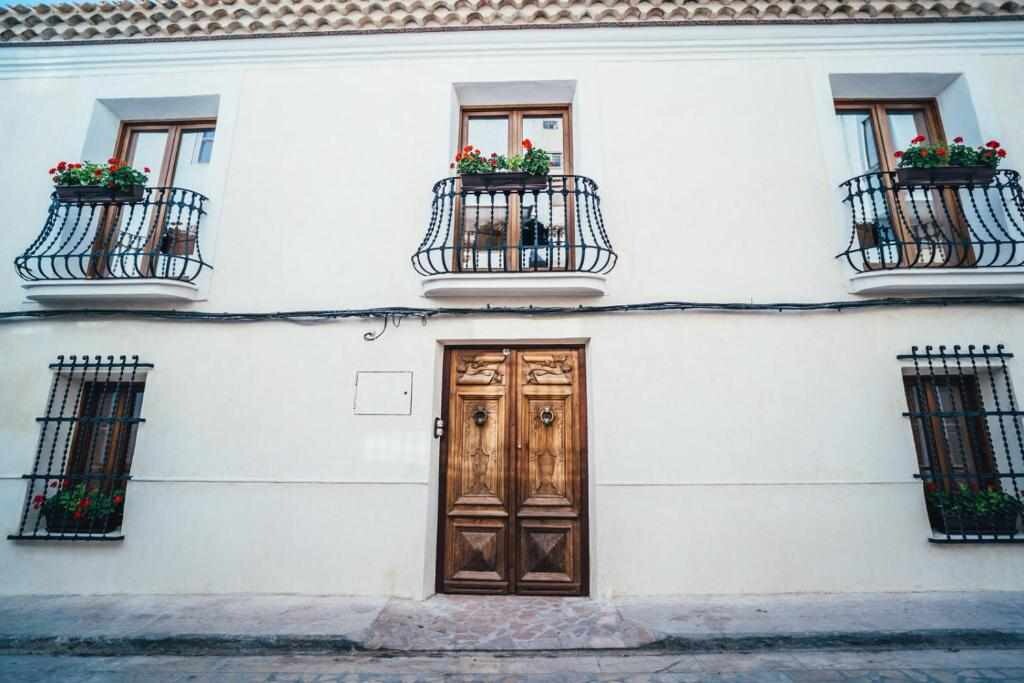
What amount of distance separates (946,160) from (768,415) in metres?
2.77

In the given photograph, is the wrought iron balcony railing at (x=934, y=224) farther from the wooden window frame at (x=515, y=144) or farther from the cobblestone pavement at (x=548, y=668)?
the cobblestone pavement at (x=548, y=668)

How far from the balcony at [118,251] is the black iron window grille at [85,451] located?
655 mm

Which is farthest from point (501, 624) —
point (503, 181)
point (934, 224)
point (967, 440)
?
point (934, 224)

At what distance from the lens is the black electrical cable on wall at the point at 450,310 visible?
4223 mm

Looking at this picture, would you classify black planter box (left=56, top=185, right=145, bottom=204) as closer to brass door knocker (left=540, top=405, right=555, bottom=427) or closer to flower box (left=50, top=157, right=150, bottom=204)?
flower box (left=50, top=157, right=150, bottom=204)

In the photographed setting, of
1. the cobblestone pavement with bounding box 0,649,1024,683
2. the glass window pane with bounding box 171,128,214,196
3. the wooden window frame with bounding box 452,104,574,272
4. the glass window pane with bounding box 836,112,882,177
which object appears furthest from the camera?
the glass window pane with bounding box 171,128,214,196

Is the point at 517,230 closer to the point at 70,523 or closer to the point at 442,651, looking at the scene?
the point at 442,651

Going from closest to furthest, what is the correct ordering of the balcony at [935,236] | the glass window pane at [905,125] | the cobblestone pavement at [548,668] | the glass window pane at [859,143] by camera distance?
the cobblestone pavement at [548,668] < the balcony at [935,236] < the glass window pane at [859,143] < the glass window pane at [905,125]

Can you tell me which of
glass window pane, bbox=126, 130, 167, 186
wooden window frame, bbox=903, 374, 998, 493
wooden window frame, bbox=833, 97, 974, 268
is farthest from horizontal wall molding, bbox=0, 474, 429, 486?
wooden window frame, bbox=833, 97, 974, 268

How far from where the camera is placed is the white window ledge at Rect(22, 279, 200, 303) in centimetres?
435

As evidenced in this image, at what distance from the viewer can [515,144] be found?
202 inches

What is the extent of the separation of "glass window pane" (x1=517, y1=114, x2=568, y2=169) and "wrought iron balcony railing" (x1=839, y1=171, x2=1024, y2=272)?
8.77 feet

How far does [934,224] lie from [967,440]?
1.90 meters

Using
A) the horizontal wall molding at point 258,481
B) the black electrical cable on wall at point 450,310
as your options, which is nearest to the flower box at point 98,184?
the black electrical cable on wall at point 450,310
